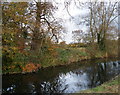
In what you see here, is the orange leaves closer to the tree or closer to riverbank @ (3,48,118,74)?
riverbank @ (3,48,118,74)

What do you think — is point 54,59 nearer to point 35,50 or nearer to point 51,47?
point 51,47

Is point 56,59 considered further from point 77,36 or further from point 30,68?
point 77,36

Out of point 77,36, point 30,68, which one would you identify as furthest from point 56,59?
point 77,36

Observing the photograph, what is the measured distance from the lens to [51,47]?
39.9 ft

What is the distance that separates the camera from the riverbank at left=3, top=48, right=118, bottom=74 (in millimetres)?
9625

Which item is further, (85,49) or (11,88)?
(85,49)

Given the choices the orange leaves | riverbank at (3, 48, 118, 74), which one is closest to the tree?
riverbank at (3, 48, 118, 74)

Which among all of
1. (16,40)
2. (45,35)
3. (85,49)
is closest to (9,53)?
(16,40)

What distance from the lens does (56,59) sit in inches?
499

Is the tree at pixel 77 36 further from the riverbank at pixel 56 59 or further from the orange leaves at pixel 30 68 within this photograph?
the orange leaves at pixel 30 68

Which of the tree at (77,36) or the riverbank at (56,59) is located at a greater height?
the tree at (77,36)

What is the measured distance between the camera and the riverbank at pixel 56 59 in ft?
31.6

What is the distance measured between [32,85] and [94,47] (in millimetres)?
13521

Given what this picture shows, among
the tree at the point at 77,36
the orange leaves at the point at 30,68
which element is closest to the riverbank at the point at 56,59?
the orange leaves at the point at 30,68
